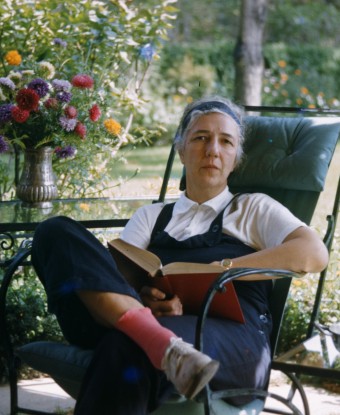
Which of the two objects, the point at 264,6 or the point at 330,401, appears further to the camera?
the point at 264,6

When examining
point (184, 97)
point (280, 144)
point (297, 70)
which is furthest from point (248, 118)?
point (297, 70)

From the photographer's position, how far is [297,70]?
10.6 m

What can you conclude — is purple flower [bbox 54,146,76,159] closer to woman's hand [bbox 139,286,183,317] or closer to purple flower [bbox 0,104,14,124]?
purple flower [bbox 0,104,14,124]

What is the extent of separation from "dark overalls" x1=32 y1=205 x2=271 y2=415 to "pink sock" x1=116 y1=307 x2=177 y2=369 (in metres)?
0.03

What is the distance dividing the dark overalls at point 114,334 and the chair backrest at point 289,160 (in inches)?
20.8

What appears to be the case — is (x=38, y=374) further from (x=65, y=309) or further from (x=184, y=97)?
(x=184, y=97)

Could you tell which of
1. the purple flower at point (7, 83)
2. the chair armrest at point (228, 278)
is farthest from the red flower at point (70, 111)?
the chair armrest at point (228, 278)

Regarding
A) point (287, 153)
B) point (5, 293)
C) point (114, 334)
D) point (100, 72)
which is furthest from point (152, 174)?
point (114, 334)

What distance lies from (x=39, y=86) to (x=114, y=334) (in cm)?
130

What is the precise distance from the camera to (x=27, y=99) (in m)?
2.99

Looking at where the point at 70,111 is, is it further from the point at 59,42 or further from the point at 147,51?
the point at 147,51

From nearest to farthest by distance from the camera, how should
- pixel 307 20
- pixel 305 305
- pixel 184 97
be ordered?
pixel 305 305, pixel 184 97, pixel 307 20

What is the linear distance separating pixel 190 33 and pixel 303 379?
11.5 metres

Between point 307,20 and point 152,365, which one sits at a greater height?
point 307,20
